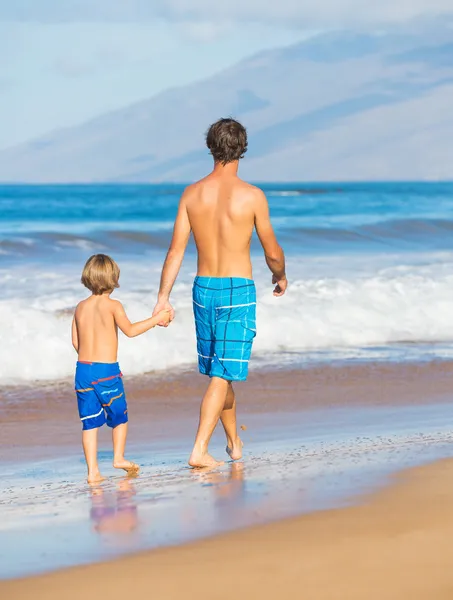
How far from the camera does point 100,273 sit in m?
4.80

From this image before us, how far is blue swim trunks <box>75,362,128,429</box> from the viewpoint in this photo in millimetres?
4859

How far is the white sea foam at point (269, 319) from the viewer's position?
845cm

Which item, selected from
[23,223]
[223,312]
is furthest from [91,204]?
[223,312]

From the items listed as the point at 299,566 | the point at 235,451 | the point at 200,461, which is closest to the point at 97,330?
the point at 200,461

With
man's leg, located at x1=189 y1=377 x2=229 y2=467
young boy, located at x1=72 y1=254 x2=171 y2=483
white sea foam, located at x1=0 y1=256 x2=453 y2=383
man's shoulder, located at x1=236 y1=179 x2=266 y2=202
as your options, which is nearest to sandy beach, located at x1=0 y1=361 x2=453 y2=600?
man's leg, located at x1=189 y1=377 x2=229 y2=467

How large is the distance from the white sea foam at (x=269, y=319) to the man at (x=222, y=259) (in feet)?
11.0

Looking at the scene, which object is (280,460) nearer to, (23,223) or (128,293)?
(128,293)

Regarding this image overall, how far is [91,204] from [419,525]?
120ft

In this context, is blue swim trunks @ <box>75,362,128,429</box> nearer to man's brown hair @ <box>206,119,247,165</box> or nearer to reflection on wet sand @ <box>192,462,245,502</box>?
reflection on wet sand @ <box>192,462,245,502</box>

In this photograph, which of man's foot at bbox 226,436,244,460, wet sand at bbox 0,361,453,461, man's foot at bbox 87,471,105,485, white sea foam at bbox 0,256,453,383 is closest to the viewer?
man's foot at bbox 87,471,105,485

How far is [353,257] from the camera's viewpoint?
17391 mm

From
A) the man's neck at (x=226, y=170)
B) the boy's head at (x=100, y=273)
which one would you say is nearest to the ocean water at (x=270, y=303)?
the boy's head at (x=100, y=273)

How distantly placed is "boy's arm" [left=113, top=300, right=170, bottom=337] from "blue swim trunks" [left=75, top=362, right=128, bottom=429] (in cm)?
18

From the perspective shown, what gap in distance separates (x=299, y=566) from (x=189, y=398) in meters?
3.96
